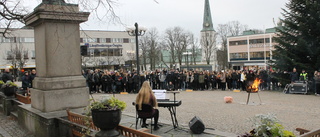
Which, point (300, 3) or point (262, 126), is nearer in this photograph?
point (262, 126)

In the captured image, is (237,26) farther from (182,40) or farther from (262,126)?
(262,126)

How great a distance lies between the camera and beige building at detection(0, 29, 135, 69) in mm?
58781

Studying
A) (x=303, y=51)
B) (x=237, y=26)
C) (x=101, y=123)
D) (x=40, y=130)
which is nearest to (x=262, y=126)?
(x=101, y=123)

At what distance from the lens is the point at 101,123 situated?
14.6 feet

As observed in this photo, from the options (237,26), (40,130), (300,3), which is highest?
(237,26)

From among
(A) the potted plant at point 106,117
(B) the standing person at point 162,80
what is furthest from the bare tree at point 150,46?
(A) the potted plant at point 106,117

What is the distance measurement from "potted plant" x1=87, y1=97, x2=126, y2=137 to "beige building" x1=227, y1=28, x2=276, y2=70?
70580 millimetres

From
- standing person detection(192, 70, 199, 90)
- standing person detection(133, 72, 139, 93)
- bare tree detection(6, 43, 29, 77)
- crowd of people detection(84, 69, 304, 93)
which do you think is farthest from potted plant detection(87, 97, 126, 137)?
bare tree detection(6, 43, 29, 77)

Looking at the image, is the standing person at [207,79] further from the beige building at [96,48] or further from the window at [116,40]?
the window at [116,40]

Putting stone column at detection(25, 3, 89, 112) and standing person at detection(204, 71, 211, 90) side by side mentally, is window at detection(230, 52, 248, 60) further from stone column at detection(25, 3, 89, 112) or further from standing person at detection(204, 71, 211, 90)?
stone column at detection(25, 3, 89, 112)

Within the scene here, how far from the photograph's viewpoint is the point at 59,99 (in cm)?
698

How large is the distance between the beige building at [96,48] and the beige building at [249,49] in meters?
29.7

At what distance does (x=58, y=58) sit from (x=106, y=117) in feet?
11.2

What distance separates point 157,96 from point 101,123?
3570 mm
